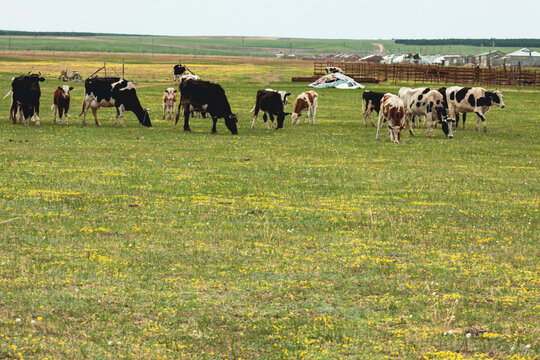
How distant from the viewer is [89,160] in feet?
65.5

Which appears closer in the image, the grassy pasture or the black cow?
the grassy pasture

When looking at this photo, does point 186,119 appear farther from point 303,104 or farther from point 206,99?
point 303,104

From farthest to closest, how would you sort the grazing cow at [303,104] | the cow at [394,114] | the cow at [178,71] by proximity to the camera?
the cow at [178,71]
the grazing cow at [303,104]
the cow at [394,114]

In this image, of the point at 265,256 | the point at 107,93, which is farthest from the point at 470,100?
the point at 265,256

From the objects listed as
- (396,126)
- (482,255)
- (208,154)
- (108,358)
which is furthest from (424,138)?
(108,358)

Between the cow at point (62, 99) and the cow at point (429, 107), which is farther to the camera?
the cow at point (62, 99)

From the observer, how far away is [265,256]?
10.7 meters

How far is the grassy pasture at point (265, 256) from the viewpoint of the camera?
25.0 ft

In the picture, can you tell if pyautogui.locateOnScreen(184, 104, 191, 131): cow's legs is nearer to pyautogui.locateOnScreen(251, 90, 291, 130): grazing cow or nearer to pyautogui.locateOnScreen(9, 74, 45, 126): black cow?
pyautogui.locateOnScreen(251, 90, 291, 130): grazing cow

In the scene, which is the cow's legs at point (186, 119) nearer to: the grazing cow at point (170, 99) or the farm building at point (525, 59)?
the grazing cow at point (170, 99)

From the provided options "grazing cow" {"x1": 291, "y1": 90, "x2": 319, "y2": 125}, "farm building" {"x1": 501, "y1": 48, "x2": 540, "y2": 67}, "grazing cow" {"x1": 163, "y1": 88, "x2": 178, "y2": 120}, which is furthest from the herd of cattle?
"farm building" {"x1": 501, "y1": 48, "x2": 540, "y2": 67}

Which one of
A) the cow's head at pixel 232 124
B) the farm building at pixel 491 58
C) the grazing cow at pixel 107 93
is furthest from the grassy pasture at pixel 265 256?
the farm building at pixel 491 58

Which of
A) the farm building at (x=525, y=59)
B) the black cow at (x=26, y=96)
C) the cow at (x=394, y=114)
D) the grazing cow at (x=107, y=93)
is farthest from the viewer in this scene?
the farm building at (x=525, y=59)

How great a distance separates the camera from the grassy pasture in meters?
7.61
